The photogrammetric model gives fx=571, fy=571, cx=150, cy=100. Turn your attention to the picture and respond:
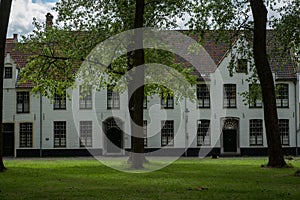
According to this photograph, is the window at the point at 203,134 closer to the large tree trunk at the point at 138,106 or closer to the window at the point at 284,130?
the window at the point at 284,130

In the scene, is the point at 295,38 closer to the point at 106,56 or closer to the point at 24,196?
the point at 106,56

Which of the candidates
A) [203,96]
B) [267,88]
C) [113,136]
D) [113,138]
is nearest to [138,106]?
[267,88]

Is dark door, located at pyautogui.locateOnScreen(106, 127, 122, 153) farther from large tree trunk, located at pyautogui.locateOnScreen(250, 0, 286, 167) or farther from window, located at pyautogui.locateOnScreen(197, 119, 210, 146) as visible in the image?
large tree trunk, located at pyautogui.locateOnScreen(250, 0, 286, 167)

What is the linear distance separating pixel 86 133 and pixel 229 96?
13.1m

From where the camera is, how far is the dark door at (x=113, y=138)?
168 feet

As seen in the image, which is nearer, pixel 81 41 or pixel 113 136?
pixel 81 41

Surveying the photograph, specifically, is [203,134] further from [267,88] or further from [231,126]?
Result: [267,88]

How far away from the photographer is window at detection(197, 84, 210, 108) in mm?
50625

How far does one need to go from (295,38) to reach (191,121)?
28.0 m

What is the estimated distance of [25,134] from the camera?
5025 centimetres

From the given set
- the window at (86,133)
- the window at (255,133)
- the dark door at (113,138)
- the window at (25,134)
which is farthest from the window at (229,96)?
the window at (25,134)

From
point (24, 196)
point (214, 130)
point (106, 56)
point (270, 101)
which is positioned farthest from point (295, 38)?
point (214, 130)

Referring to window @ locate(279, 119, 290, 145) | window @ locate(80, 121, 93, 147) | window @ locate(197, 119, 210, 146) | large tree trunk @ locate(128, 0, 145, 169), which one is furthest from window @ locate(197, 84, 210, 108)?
large tree trunk @ locate(128, 0, 145, 169)

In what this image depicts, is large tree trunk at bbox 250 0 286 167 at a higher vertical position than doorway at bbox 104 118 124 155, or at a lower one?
higher
